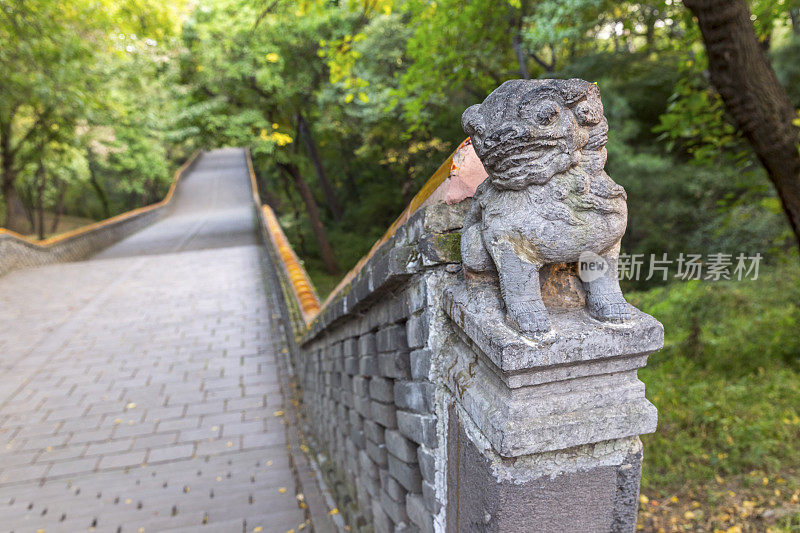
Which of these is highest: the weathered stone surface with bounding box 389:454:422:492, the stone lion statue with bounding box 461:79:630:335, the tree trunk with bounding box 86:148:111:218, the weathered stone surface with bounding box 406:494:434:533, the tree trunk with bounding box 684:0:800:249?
the tree trunk with bounding box 86:148:111:218

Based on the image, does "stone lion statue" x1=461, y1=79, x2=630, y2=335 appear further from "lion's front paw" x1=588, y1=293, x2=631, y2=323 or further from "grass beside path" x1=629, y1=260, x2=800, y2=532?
"grass beside path" x1=629, y1=260, x2=800, y2=532

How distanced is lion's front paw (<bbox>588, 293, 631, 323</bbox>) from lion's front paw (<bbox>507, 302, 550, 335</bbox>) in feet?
0.56

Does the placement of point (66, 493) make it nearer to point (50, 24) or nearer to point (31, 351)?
point (31, 351)

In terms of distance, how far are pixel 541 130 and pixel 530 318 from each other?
0.51 metres

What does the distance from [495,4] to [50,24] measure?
10.8 meters

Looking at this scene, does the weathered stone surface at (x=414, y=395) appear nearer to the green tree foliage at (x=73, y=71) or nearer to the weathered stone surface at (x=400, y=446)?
the weathered stone surface at (x=400, y=446)

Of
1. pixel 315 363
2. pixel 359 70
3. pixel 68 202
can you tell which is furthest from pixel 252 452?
pixel 68 202

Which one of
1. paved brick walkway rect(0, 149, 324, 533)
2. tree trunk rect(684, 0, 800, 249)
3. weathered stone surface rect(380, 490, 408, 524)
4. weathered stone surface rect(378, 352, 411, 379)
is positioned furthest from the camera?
paved brick walkway rect(0, 149, 324, 533)

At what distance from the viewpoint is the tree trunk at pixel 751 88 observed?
3209mm

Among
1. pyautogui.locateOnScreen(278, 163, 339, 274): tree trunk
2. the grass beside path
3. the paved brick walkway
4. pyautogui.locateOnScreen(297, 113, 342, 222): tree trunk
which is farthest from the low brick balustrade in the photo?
pyautogui.locateOnScreen(297, 113, 342, 222): tree trunk

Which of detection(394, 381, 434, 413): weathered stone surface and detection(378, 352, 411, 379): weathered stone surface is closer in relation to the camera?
detection(394, 381, 434, 413): weathered stone surface

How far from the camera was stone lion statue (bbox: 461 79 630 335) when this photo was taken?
1.29m

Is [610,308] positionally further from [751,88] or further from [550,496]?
[751,88]

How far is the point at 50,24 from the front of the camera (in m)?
10.4
